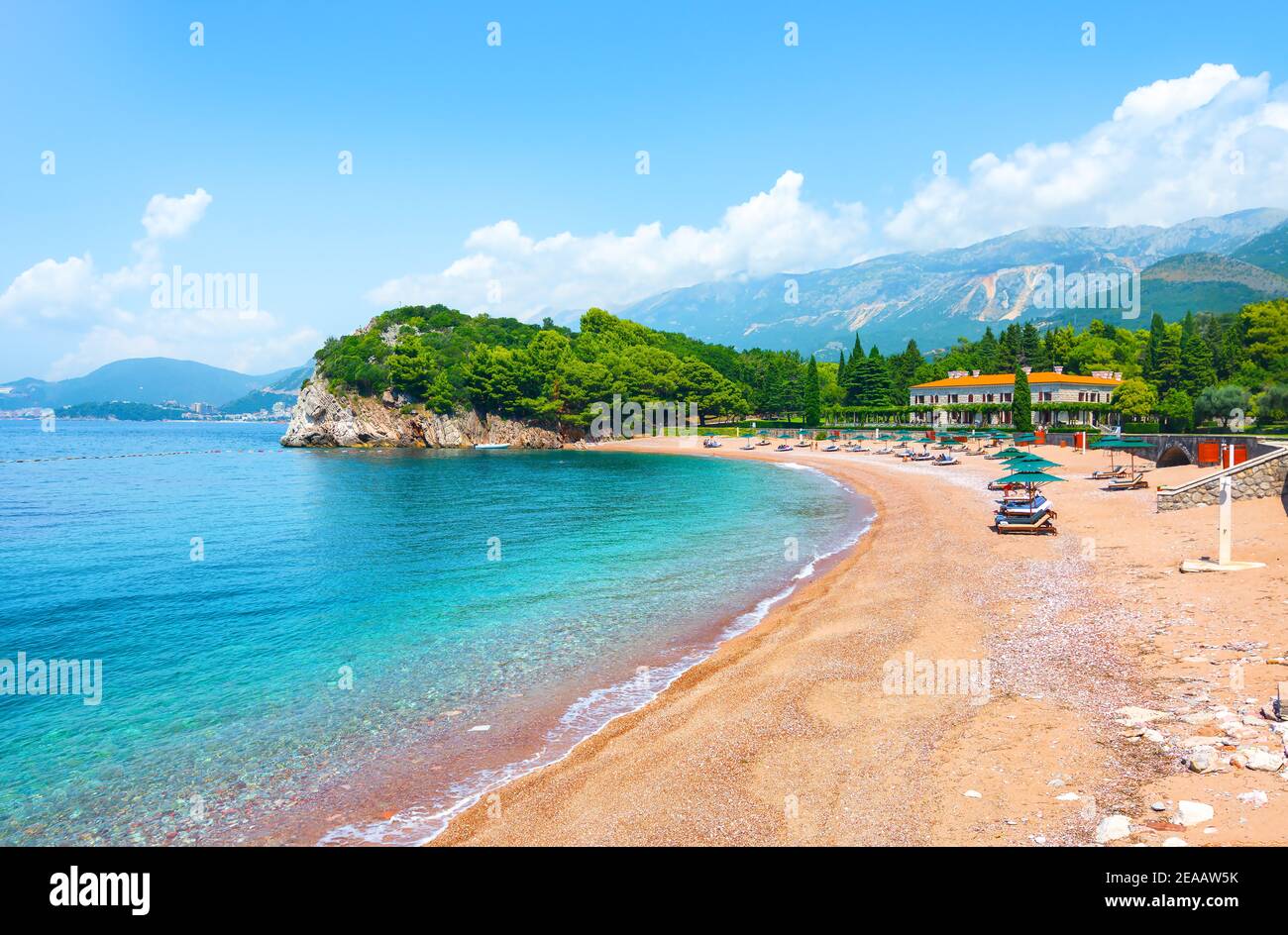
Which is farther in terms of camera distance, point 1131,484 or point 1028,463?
point 1131,484

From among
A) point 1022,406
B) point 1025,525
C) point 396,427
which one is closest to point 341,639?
point 1025,525

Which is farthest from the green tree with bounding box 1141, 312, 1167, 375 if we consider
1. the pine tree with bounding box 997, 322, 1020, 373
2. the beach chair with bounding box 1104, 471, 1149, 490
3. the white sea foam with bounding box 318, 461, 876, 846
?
the white sea foam with bounding box 318, 461, 876, 846

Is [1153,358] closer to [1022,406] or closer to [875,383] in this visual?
[1022,406]

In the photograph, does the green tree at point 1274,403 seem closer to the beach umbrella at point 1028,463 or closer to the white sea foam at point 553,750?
the beach umbrella at point 1028,463

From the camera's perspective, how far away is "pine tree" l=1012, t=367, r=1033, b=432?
9506 cm

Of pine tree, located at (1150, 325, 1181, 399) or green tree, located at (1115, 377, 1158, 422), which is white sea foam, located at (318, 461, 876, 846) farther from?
pine tree, located at (1150, 325, 1181, 399)

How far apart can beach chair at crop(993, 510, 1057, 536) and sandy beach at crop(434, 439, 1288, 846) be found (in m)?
6.43

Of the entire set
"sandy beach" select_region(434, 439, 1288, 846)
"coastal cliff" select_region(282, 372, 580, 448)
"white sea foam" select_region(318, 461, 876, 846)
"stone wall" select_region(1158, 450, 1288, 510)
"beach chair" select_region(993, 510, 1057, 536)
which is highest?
"coastal cliff" select_region(282, 372, 580, 448)

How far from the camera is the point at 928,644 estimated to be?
16.8 metres

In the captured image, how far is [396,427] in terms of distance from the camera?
122 metres

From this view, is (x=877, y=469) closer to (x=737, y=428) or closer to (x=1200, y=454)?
(x=1200, y=454)

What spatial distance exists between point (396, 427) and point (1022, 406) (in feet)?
325

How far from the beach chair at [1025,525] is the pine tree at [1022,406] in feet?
236

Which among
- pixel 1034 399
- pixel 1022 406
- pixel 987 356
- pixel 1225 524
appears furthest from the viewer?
pixel 987 356
